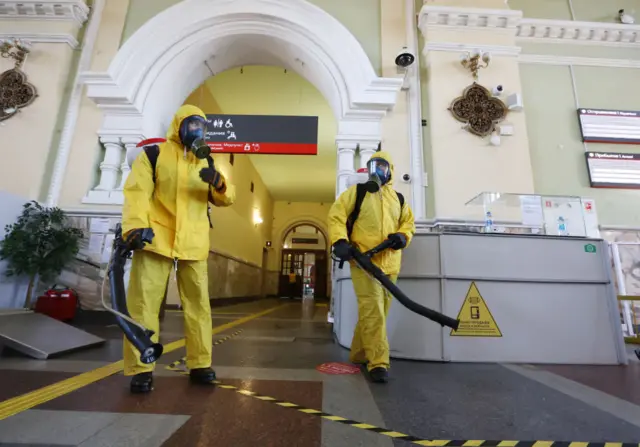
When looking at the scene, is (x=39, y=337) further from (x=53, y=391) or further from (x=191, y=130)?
(x=191, y=130)

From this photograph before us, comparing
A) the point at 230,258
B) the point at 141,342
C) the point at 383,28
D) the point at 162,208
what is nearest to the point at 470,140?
the point at 383,28

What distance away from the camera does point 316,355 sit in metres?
2.70

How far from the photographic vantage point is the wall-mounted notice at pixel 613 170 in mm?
4832

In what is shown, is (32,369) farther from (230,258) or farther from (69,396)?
(230,258)

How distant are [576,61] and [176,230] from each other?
6.71 meters

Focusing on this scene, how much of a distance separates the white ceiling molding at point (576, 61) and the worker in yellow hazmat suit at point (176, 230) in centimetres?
575

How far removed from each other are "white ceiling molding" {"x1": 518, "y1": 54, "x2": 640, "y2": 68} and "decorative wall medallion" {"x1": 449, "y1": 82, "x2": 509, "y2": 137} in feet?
4.02

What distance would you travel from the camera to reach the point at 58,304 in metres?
4.13

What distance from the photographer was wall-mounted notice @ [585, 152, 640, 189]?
4832mm

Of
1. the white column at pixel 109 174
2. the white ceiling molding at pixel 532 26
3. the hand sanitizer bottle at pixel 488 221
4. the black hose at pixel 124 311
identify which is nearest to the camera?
the black hose at pixel 124 311

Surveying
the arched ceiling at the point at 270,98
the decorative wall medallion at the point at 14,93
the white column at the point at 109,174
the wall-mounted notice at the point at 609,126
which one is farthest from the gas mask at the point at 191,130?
the wall-mounted notice at the point at 609,126

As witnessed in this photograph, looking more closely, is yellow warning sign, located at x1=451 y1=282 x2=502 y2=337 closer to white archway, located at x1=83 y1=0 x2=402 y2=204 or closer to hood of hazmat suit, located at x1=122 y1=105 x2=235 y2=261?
hood of hazmat suit, located at x1=122 y1=105 x2=235 y2=261

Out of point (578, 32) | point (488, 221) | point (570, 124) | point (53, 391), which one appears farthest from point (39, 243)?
point (578, 32)

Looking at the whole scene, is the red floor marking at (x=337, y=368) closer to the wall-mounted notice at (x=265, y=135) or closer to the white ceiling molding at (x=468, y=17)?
the wall-mounted notice at (x=265, y=135)
